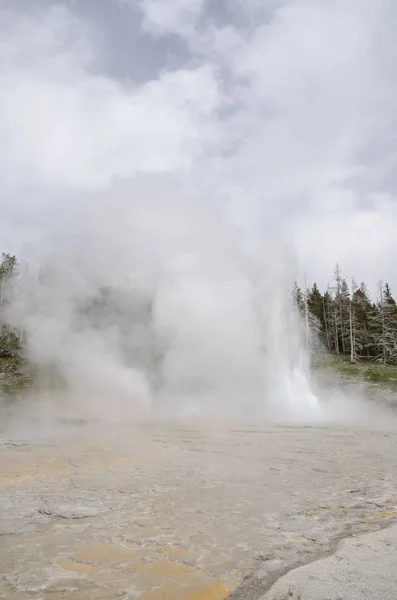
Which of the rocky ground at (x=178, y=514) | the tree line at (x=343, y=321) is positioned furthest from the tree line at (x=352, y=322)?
the rocky ground at (x=178, y=514)

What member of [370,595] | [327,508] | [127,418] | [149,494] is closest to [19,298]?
[127,418]

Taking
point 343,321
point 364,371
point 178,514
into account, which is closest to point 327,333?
point 343,321

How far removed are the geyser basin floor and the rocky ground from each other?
18 millimetres

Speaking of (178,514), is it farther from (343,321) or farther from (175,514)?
(343,321)

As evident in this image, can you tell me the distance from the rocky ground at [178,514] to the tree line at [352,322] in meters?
30.4

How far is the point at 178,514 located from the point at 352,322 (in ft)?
136

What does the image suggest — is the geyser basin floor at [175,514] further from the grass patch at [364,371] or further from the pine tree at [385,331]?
the pine tree at [385,331]

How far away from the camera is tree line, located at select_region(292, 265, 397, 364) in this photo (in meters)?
43.3

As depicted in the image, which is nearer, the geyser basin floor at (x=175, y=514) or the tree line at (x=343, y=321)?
the geyser basin floor at (x=175, y=514)

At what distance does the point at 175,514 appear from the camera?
235 inches

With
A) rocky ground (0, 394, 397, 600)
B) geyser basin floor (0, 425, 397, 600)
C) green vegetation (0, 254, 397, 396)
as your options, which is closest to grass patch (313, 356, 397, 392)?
green vegetation (0, 254, 397, 396)

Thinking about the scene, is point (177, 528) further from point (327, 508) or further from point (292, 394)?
point (292, 394)

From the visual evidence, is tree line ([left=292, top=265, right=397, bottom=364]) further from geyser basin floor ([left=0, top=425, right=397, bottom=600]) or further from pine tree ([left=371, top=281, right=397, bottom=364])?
geyser basin floor ([left=0, top=425, right=397, bottom=600])

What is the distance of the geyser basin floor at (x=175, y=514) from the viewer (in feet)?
13.3
